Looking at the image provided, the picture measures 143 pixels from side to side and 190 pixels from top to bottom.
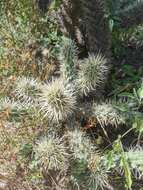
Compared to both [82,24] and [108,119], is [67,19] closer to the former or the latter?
[82,24]

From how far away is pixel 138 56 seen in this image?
465 cm

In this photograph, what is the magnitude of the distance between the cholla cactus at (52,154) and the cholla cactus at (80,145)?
0.22 feet

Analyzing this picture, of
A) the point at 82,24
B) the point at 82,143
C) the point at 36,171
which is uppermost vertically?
the point at 82,24

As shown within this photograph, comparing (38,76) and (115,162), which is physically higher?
(38,76)

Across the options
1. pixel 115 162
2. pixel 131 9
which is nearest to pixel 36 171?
pixel 115 162

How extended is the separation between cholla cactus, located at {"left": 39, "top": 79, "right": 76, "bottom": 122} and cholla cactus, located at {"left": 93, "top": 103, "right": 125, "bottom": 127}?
20 centimetres

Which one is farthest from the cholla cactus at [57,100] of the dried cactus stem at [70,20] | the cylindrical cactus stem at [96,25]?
the dried cactus stem at [70,20]

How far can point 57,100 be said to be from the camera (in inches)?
136

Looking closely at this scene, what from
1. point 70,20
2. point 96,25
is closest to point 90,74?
point 96,25

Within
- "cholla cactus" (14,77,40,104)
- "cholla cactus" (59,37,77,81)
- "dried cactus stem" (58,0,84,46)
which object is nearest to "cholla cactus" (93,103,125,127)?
"cholla cactus" (59,37,77,81)

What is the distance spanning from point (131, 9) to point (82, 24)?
17.5 inches

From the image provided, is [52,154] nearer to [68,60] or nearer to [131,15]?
[68,60]

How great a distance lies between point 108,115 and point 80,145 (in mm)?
308

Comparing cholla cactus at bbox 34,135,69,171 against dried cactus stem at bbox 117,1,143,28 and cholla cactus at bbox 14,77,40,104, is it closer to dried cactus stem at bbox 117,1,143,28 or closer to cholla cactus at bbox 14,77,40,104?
cholla cactus at bbox 14,77,40,104
